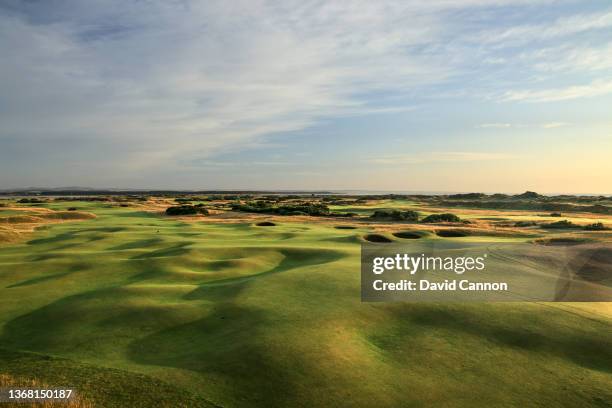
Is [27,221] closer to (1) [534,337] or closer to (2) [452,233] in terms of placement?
(2) [452,233]

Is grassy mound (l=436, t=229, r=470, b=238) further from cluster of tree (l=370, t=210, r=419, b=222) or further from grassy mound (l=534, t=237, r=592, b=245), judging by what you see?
cluster of tree (l=370, t=210, r=419, b=222)

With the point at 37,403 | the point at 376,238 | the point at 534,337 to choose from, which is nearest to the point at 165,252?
the point at 376,238

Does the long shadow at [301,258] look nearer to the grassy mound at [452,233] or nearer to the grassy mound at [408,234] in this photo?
the grassy mound at [408,234]

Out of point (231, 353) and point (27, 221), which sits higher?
point (27, 221)

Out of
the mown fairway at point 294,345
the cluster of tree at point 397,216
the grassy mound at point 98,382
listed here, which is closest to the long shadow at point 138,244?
the mown fairway at point 294,345

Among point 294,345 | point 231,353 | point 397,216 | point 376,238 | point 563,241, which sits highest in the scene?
point 397,216

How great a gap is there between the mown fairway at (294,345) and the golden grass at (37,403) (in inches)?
9.3

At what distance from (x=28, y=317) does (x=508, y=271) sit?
16.2 meters

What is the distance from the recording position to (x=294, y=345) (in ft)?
30.2

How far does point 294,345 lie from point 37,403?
15.5 ft

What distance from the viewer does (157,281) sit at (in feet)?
54.7

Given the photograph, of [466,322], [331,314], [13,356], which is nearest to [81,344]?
[13,356]

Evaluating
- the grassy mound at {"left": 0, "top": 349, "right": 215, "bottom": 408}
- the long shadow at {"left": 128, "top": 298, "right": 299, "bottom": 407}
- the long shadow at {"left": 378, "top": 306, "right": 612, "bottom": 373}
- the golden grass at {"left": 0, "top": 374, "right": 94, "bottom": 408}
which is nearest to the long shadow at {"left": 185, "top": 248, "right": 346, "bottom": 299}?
the long shadow at {"left": 128, "top": 298, "right": 299, "bottom": 407}

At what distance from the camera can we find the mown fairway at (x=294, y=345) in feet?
24.8
